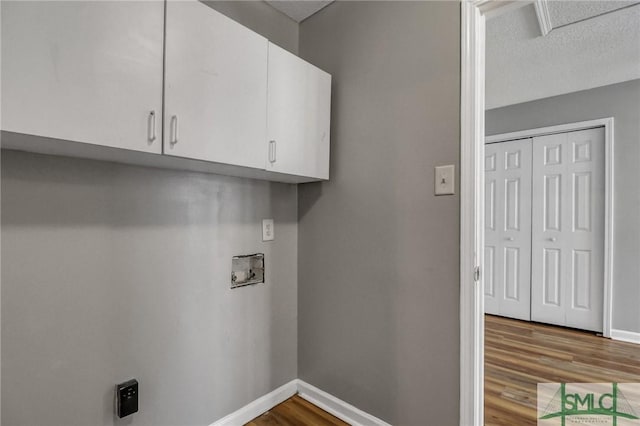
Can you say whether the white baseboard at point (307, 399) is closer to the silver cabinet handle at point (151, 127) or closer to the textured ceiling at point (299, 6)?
the silver cabinet handle at point (151, 127)

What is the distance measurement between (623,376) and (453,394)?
199cm

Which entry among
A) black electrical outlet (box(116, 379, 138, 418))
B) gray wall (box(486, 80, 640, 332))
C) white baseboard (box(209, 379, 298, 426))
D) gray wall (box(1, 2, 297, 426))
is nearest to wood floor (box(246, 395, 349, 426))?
white baseboard (box(209, 379, 298, 426))

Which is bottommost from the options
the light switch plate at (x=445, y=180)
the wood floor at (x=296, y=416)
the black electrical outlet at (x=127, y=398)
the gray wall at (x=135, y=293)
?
the wood floor at (x=296, y=416)

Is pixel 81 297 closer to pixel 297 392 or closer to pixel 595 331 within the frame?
pixel 297 392

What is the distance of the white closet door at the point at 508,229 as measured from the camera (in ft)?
11.8

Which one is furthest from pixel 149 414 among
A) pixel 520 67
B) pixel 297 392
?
pixel 520 67

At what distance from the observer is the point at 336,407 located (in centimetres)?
183

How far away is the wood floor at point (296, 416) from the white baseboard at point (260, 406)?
3 centimetres

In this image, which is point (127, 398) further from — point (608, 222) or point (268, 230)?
point (608, 222)

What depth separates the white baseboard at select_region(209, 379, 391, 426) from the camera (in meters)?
1.70

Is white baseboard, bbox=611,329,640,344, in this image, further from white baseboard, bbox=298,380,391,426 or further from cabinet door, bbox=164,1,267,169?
cabinet door, bbox=164,1,267,169

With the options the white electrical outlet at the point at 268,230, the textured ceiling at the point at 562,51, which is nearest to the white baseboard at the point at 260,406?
the white electrical outlet at the point at 268,230

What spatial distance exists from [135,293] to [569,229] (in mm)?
3999

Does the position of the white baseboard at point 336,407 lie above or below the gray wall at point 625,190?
below
